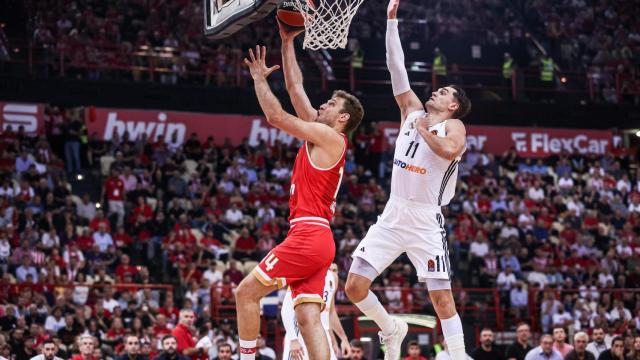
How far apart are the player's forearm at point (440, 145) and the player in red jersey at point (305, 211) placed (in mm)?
656

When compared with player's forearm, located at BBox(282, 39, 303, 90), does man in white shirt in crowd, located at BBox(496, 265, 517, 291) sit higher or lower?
lower

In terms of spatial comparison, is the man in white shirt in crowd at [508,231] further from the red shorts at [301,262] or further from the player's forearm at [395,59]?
the red shorts at [301,262]

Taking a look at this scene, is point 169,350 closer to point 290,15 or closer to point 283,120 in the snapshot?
point 290,15

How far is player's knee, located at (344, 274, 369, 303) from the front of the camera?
9.55 m

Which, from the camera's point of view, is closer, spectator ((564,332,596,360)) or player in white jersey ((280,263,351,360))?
player in white jersey ((280,263,351,360))

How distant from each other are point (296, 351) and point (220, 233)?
1375 cm

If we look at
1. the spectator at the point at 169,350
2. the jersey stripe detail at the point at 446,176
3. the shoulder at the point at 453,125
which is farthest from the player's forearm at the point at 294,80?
the spectator at the point at 169,350

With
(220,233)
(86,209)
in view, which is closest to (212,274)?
(220,233)

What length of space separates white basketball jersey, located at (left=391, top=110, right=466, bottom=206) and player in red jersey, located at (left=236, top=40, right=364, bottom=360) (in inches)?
31.7

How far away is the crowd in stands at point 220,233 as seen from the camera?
64.0 feet

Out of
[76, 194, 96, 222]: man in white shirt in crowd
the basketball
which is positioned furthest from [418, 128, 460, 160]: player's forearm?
[76, 194, 96, 222]: man in white shirt in crowd

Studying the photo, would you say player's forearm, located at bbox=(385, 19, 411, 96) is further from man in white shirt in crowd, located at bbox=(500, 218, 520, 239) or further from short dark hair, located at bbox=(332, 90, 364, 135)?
man in white shirt in crowd, located at bbox=(500, 218, 520, 239)

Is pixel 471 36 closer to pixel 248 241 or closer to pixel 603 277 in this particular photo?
pixel 603 277

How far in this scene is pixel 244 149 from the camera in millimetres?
27938
